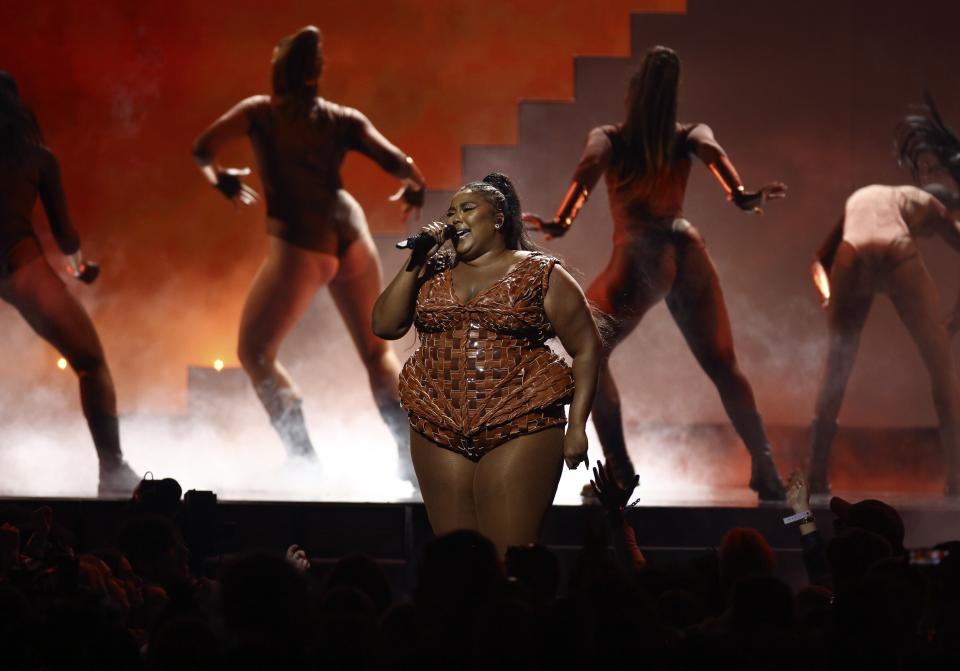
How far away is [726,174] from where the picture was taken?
6.46 m

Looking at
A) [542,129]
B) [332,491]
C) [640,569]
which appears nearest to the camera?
[640,569]

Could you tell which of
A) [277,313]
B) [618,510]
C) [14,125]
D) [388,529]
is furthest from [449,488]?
[14,125]

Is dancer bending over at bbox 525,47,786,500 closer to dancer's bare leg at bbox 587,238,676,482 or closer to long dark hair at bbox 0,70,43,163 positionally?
dancer's bare leg at bbox 587,238,676,482

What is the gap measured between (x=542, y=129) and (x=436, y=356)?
4.52 metres

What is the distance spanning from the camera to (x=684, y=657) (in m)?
1.94

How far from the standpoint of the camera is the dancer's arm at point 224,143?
22.3ft

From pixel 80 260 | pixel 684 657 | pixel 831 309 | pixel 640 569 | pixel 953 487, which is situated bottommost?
pixel 684 657

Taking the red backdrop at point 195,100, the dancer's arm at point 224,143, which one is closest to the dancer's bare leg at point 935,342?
the red backdrop at point 195,100

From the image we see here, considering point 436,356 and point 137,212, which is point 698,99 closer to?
point 137,212

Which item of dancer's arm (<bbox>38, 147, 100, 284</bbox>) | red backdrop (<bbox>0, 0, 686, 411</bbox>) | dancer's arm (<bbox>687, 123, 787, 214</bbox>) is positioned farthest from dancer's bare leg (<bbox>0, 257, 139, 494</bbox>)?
dancer's arm (<bbox>687, 123, 787, 214</bbox>)

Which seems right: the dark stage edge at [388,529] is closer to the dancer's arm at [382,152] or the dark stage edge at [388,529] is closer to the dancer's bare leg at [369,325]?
the dancer's bare leg at [369,325]

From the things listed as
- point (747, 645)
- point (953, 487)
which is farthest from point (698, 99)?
point (747, 645)

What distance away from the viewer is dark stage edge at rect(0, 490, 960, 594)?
5.17m

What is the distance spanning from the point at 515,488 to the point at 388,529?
236cm
